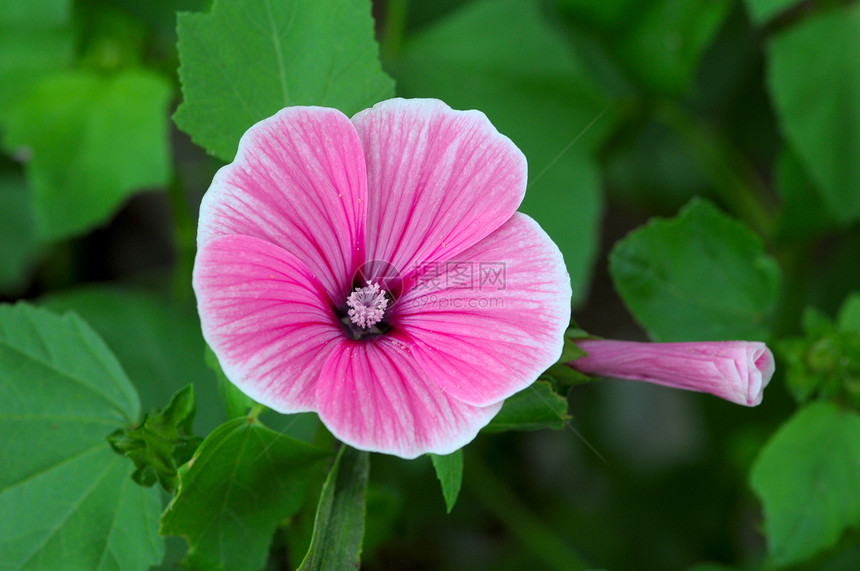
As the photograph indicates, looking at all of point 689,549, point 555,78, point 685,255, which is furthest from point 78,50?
point 689,549

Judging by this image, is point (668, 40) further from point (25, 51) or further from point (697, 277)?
point (25, 51)

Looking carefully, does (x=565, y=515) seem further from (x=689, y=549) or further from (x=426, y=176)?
(x=426, y=176)

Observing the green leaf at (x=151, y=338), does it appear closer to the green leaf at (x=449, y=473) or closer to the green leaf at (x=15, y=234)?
the green leaf at (x=15, y=234)

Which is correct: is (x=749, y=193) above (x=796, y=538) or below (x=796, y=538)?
above

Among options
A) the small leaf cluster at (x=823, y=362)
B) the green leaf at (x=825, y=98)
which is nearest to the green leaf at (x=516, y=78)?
the green leaf at (x=825, y=98)

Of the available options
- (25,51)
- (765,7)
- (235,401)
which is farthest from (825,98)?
(25,51)

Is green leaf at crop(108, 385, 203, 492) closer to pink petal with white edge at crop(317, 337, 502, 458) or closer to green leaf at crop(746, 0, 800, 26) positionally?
pink petal with white edge at crop(317, 337, 502, 458)

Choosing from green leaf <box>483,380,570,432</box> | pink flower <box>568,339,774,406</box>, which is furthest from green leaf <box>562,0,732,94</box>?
green leaf <box>483,380,570,432</box>
